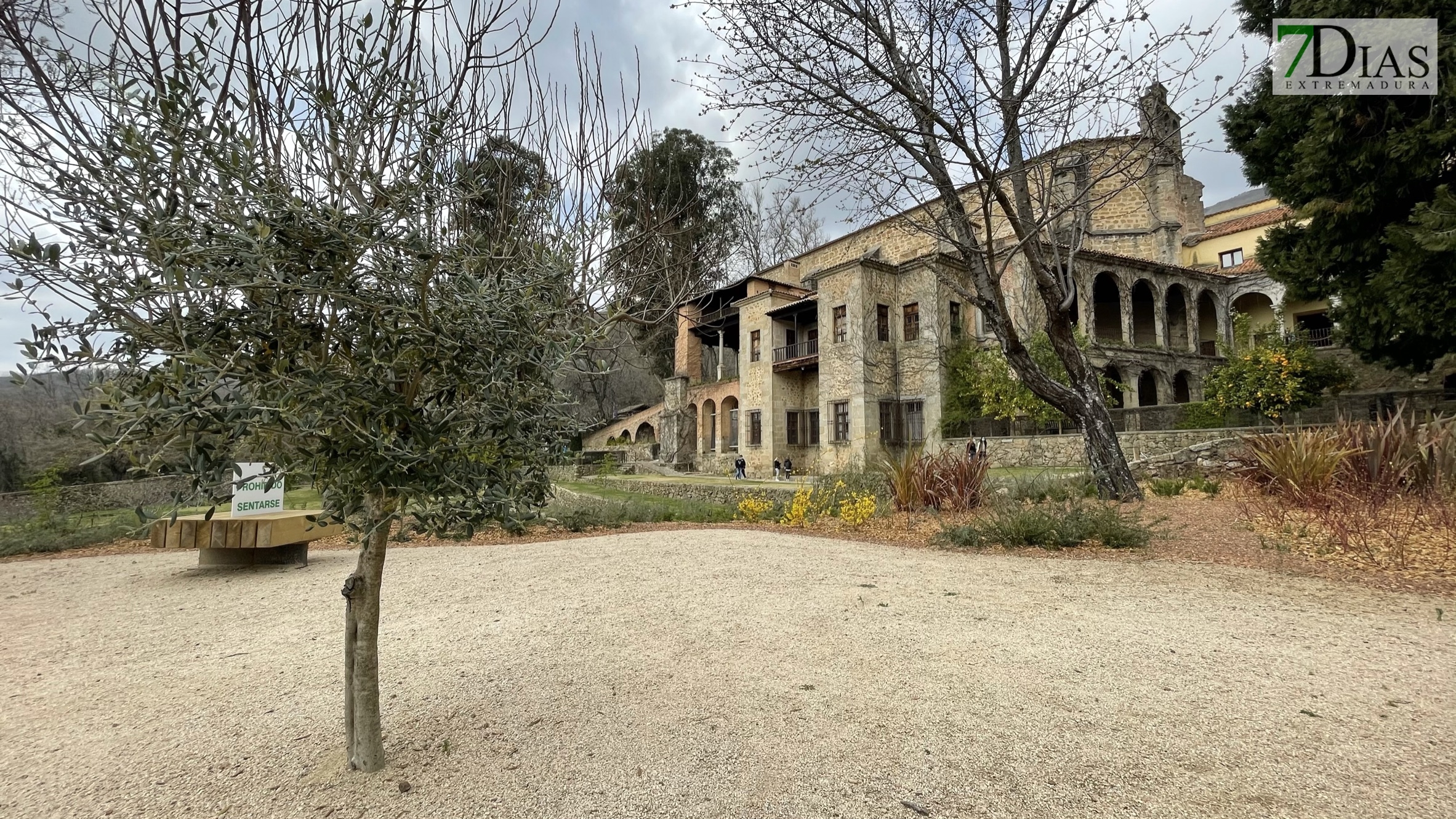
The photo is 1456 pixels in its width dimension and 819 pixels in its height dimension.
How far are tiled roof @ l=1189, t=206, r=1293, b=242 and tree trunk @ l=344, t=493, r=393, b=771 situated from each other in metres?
31.9

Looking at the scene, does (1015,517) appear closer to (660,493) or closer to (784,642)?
(784,642)

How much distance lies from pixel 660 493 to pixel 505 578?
1121 cm

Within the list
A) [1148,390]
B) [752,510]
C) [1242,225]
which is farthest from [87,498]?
[1242,225]

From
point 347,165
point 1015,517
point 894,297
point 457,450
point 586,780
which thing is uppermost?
point 894,297

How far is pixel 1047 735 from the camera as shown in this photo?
212 cm

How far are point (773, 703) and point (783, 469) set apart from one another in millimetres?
19363

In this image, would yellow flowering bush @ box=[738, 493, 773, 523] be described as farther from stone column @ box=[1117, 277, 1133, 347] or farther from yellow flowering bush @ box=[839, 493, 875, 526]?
stone column @ box=[1117, 277, 1133, 347]

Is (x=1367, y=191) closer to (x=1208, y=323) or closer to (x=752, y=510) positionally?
(x=752, y=510)

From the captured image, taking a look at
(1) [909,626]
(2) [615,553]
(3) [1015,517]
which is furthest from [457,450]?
(3) [1015,517]

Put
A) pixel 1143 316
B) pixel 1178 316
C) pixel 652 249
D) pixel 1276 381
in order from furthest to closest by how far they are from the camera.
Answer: pixel 1143 316 → pixel 1178 316 → pixel 1276 381 → pixel 652 249

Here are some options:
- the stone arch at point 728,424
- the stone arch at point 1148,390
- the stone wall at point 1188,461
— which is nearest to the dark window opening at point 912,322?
the stone arch at point 728,424

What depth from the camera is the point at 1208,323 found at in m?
26.2

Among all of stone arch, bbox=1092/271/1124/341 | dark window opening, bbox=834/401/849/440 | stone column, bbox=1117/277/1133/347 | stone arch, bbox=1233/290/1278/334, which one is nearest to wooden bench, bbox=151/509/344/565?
dark window opening, bbox=834/401/849/440

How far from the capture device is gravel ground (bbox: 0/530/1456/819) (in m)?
1.85
